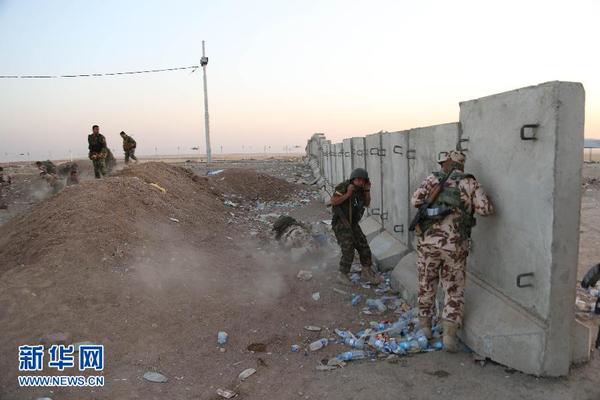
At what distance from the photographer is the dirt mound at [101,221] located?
561 cm

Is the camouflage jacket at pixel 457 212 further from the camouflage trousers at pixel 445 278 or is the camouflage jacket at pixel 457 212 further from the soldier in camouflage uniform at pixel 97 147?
the soldier in camouflage uniform at pixel 97 147

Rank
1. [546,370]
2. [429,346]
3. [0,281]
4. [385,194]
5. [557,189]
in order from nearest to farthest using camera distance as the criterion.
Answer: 1. [557,189]
2. [546,370]
3. [429,346]
4. [0,281]
5. [385,194]

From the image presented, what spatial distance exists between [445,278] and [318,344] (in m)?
1.24

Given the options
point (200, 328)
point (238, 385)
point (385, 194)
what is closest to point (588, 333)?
point (238, 385)

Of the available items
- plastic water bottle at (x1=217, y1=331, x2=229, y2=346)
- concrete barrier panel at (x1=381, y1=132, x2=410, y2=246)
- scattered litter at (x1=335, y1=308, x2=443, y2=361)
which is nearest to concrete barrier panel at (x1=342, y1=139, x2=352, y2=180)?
concrete barrier panel at (x1=381, y1=132, x2=410, y2=246)

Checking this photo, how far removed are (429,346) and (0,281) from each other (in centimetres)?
458

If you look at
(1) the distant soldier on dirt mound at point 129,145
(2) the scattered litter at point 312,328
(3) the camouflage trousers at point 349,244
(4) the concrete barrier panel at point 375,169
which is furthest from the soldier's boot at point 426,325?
(1) the distant soldier on dirt mound at point 129,145

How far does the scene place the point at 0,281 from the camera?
495 cm

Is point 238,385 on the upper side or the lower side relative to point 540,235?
lower

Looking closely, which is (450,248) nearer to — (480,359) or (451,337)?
(451,337)

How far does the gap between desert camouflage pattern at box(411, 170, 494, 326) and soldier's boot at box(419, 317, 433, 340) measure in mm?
239

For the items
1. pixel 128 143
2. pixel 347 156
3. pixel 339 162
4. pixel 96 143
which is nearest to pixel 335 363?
pixel 347 156

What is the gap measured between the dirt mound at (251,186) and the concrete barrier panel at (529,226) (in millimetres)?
10341

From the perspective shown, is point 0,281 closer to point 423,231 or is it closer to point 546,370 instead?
point 423,231
